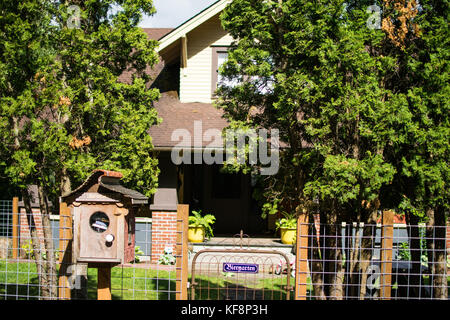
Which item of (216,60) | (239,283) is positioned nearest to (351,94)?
(239,283)

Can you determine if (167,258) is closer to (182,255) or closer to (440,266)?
(182,255)

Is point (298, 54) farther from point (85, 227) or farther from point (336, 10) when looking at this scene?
point (85, 227)

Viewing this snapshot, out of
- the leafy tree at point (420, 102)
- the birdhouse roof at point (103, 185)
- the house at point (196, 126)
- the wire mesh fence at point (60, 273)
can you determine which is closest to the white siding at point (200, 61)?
the house at point (196, 126)

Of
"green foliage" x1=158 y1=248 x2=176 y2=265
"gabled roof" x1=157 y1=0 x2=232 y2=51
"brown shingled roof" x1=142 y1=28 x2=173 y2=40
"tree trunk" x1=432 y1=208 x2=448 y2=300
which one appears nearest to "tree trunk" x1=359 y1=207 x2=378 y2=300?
"tree trunk" x1=432 y1=208 x2=448 y2=300

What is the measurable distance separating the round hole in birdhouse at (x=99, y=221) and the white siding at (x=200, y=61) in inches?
343

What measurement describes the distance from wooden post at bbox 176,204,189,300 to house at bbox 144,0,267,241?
6543mm

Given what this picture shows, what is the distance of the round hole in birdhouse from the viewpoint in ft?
19.6

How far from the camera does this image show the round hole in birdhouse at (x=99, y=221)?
235 inches

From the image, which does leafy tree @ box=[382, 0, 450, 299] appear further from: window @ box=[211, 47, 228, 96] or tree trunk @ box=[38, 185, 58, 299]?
window @ box=[211, 47, 228, 96]

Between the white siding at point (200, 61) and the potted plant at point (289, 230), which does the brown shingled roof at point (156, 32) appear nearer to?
the white siding at point (200, 61)

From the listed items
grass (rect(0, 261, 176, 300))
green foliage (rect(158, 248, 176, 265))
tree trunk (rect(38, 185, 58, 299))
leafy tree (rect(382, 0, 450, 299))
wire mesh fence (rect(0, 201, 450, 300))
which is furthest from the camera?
green foliage (rect(158, 248, 176, 265))

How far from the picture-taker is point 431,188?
6.88 m

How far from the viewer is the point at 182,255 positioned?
20.0 ft

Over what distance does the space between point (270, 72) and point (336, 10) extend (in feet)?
4.31
